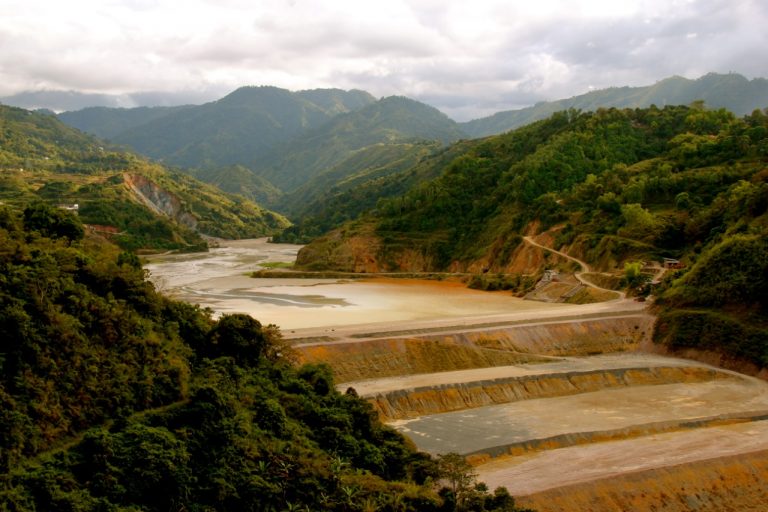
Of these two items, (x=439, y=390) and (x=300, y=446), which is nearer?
(x=300, y=446)

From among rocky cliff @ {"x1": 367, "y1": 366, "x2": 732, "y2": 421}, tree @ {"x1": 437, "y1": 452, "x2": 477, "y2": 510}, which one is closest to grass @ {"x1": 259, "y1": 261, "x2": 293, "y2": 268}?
rocky cliff @ {"x1": 367, "y1": 366, "x2": 732, "y2": 421}

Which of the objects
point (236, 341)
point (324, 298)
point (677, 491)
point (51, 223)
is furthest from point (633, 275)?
point (51, 223)

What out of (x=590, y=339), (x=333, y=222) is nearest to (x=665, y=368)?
(x=590, y=339)

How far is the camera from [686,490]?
2373cm

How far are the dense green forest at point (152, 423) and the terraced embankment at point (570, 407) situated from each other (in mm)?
4603

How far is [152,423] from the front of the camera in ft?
65.5

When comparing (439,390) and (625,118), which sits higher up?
(625,118)

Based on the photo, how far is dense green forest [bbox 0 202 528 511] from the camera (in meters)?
17.5

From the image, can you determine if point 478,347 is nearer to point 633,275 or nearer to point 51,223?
point 633,275

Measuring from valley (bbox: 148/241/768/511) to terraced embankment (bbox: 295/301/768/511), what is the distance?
0.08 m

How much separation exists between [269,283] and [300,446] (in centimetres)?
6308

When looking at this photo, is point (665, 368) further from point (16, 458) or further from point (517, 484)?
point (16, 458)

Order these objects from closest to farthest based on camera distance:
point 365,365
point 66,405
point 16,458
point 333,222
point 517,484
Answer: point 16,458
point 66,405
point 517,484
point 365,365
point 333,222

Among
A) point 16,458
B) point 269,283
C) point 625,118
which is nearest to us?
point 16,458
